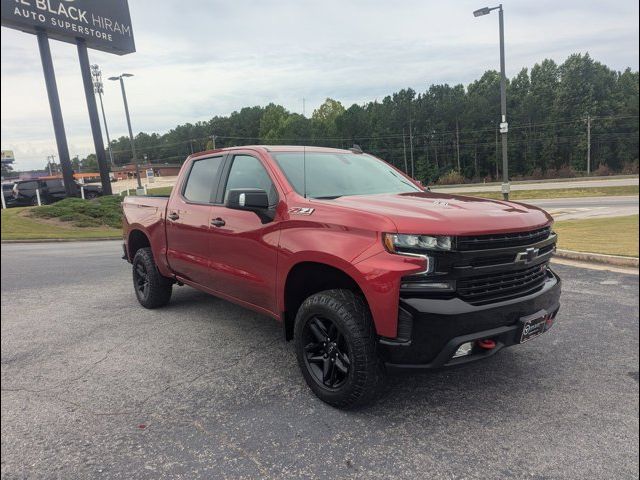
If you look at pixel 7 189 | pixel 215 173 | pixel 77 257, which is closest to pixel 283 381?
pixel 215 173

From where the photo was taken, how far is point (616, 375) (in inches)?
122

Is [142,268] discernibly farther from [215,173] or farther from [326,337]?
[326,337]

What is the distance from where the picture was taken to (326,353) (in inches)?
120

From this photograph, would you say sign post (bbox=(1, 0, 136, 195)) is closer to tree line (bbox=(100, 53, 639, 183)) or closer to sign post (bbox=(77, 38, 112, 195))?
sign post (bbox=(77, 38, 112, 195))

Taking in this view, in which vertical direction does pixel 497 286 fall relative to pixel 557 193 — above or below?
below

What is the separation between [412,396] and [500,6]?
96.7 inches

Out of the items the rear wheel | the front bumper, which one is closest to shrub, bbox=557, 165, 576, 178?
the front bumper

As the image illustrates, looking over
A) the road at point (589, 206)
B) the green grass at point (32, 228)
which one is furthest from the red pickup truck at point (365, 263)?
the green grass at point (32, 228)

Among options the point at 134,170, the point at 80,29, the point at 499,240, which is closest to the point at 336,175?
the point at 499,240

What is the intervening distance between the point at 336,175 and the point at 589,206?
1857mm

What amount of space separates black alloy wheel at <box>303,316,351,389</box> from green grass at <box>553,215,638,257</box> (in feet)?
5.12

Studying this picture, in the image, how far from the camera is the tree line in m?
1.80

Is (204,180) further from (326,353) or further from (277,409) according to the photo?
(277,409)

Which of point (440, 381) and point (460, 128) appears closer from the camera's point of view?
point (460, 128)
